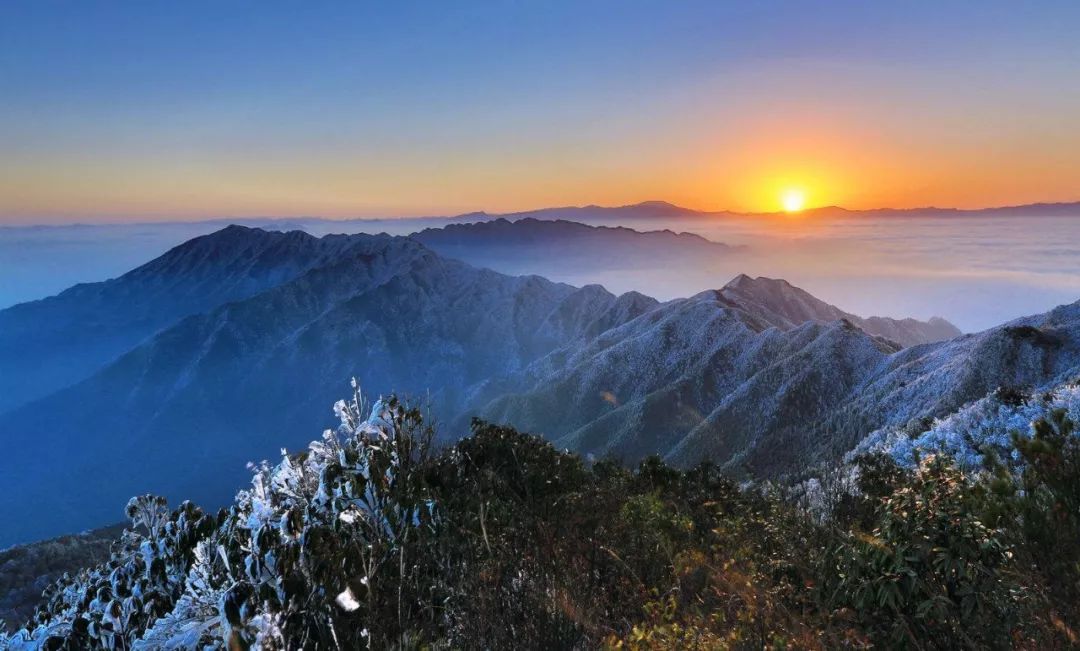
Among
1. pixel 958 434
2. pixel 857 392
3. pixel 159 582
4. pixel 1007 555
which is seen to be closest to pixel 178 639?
pixel 159 582

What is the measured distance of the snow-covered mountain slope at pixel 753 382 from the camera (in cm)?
7350

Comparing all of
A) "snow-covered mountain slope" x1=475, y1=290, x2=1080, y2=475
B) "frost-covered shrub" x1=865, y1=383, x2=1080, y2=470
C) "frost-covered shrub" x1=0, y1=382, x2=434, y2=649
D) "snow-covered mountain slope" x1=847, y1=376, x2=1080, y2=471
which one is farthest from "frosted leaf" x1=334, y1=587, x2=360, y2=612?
"snow-covered mountain slope" x1=475, y1=290, x2=1080, y2=475

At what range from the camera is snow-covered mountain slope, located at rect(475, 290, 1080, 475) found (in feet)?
241

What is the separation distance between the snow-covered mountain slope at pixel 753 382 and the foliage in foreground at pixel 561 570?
3342 centimetres

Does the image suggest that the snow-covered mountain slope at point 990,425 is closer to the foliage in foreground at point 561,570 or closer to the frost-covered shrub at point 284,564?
the foliage in foreground at point 561,570

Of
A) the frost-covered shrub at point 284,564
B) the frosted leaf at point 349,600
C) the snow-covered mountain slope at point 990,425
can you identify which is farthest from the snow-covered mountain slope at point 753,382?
the frosted leaf at point 349,600

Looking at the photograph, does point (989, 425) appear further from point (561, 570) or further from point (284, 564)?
Answer: point (284, 564)

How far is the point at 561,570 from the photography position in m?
8.92

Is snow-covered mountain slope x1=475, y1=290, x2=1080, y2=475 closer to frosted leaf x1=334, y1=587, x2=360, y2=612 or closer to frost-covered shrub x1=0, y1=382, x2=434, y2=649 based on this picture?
frost-covered shrub x1=0, y1=382, x2=434, y2=649

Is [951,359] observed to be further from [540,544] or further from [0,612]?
[0,612]

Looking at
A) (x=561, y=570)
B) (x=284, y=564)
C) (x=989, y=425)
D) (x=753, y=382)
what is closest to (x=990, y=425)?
(x=989, y=425)

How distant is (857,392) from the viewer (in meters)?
98.1

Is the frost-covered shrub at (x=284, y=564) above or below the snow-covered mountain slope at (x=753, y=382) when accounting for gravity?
above

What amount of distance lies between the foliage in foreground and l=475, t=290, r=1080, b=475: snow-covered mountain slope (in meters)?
33.4
